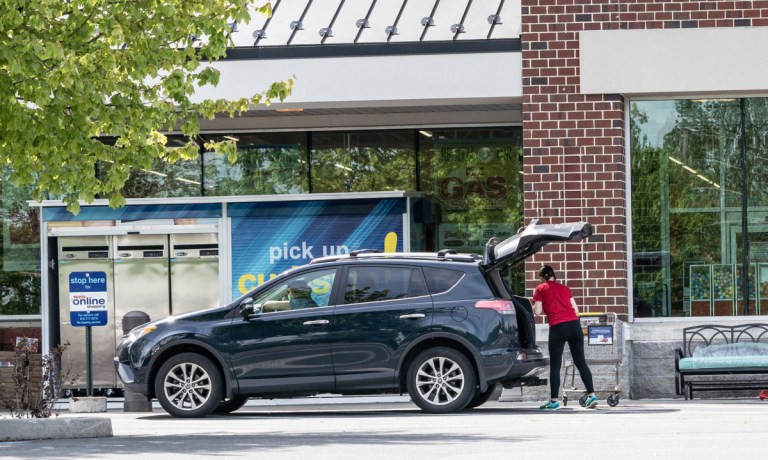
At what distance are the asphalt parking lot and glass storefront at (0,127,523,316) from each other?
4.74m

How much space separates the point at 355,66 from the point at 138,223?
156 inches

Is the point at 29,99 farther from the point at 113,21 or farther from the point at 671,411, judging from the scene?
the point at 671,411

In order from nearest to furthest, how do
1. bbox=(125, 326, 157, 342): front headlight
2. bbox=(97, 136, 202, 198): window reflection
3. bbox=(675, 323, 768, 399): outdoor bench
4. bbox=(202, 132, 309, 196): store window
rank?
1. bbox=(125, 326, 157, 342): front headlight
2. bbox=(675, 323, 768, 399): outdoor bench
3. bbox=(202, 132, 309, 196): store window
4. bbox=(97, 136, 202, 198): window reflection

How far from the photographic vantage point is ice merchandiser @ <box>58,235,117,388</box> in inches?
818

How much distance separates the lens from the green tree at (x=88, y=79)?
43.9 feet

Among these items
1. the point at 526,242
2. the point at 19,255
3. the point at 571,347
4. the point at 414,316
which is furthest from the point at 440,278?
the point at 19,255

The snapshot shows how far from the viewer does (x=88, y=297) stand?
63.7 feet

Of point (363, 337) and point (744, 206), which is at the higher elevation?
point (744, 206)

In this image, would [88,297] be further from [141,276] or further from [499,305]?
[499,305]

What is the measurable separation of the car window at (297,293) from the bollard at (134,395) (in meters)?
3.07

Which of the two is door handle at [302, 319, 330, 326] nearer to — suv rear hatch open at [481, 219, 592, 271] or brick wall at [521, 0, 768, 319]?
suv rear hatch open at [481, 219, 592, 271]

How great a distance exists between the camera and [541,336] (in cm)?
1858

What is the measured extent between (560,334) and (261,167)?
23.3 ft

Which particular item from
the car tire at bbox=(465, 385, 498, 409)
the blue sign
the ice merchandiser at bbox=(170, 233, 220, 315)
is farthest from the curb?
the ice merchandiser at bbox=(170, 233, 220, 315)
